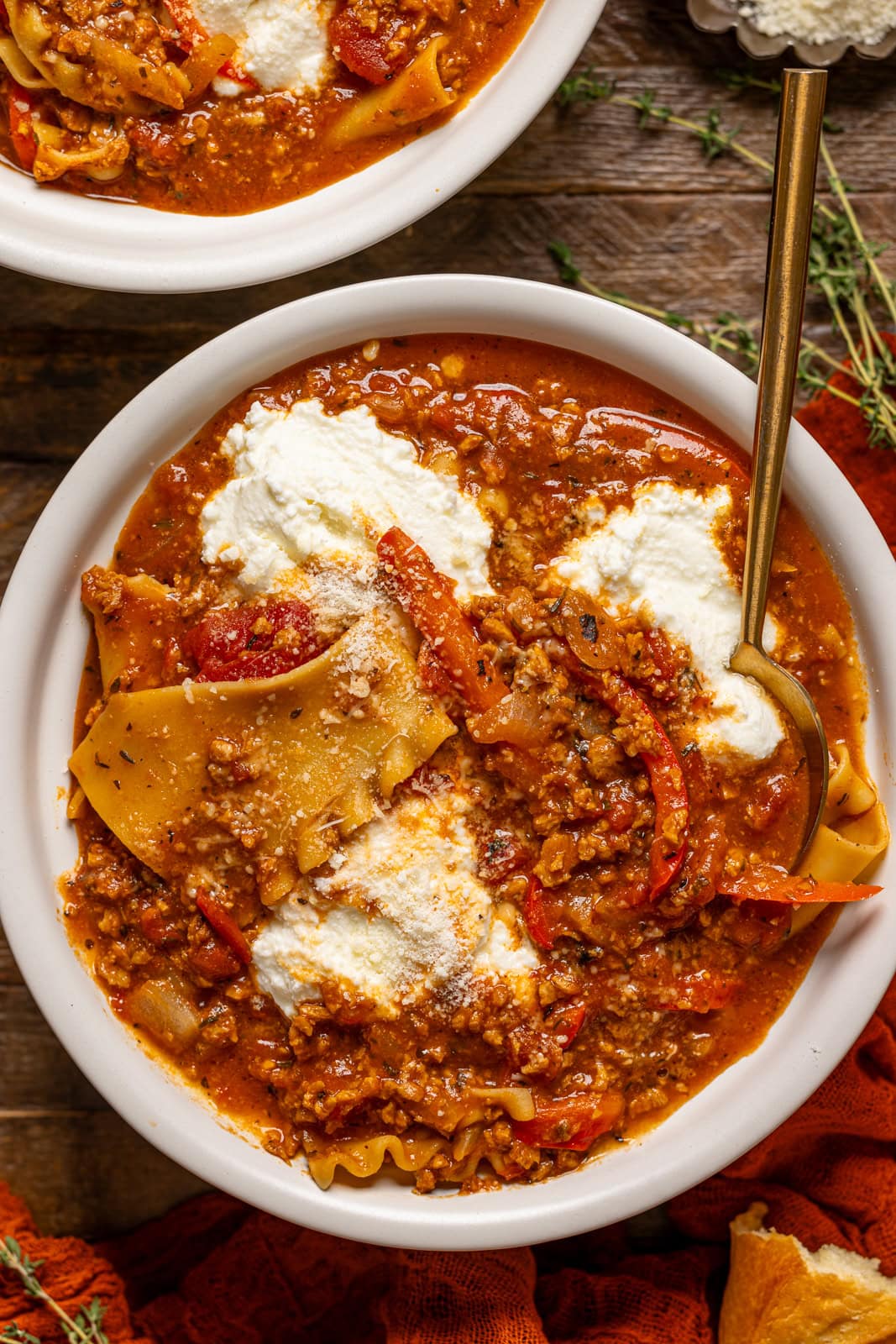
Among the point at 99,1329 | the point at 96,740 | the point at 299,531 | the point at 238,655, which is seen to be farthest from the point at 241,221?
the point at 99,1329

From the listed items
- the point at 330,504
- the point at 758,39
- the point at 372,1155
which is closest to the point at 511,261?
the point at 758,39

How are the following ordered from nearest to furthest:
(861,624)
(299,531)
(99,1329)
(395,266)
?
(299,531)
(861,624)
(99,1329)
(395,266)

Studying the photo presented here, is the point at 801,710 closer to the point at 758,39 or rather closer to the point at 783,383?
the point at 783,383

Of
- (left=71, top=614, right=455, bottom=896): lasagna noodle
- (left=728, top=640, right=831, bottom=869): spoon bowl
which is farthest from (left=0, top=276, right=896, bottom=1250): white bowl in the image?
(left=71, top=614, right=455, bottom=896): lasagna noodle

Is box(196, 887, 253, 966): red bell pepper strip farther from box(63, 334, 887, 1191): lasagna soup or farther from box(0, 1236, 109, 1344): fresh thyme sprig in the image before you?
box(0, 1236, 109, 1344): fresh thyme sprig

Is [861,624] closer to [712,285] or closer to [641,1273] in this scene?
[712,285]
